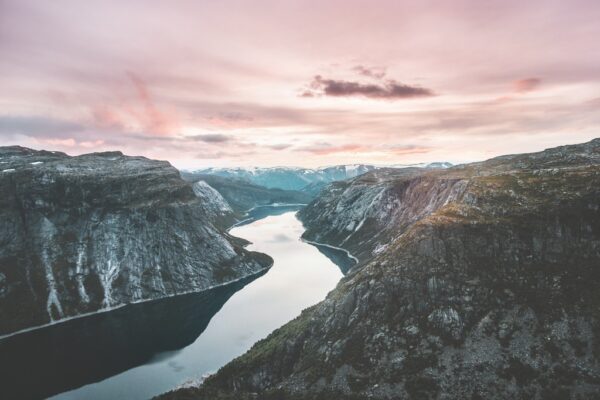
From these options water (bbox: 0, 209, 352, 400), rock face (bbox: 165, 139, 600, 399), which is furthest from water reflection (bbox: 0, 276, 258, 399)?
rock face (bbox: 165, 139, 600, 399)

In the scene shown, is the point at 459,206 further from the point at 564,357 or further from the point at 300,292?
→ the point at 300,292

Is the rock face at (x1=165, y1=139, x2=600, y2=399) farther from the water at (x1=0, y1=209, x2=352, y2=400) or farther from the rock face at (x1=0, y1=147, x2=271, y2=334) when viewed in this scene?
the rock face at (x1=0, y1=147, x2=271, y2=334)

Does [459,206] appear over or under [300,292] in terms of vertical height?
over

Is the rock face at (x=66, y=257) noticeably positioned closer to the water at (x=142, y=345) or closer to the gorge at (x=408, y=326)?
the gorge at (x=408, y=326)

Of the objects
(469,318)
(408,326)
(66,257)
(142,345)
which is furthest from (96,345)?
(469,318)

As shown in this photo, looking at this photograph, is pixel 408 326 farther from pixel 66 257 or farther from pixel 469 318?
pixel 66 257

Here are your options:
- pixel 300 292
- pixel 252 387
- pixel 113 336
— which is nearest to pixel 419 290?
pixel 252 387
